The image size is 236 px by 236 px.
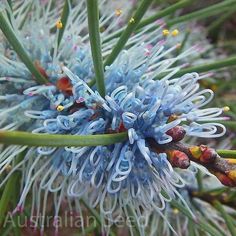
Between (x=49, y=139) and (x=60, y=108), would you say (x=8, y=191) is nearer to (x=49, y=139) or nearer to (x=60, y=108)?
(x=60, y=108)

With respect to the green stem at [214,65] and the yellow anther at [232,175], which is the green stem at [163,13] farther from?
the yellow anther at [232,175]

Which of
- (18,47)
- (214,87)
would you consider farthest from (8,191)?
(214,87)

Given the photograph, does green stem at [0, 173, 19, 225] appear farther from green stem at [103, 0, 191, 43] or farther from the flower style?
green stem at [103, 0, 191, 43]

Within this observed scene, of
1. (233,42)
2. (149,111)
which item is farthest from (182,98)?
(233,42)

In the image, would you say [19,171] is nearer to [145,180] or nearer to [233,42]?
[145,180]

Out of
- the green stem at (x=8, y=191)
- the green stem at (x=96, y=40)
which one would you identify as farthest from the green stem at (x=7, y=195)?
the green stem at (x=96, y=40)
